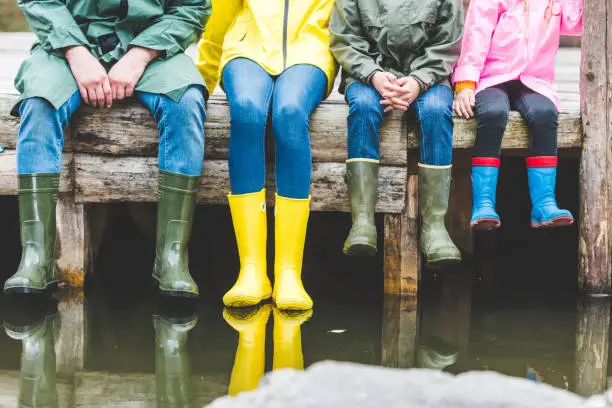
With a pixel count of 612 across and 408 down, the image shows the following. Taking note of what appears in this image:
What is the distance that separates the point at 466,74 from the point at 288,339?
1378 mm

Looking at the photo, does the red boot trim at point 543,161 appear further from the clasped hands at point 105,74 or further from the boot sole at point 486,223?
the clasped hands at point 105,74

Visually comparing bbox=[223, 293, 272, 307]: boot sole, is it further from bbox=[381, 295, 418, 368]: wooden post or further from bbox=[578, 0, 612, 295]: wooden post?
bbox=[578, 0, 612, 295]: wooden post

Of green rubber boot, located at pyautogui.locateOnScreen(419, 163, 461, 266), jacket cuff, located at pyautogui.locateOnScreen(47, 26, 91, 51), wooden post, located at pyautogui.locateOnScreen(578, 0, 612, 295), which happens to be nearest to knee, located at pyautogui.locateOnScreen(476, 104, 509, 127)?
green rubber boot, located at pyautogui.locateOnScreen(419, 163, 461, 266)

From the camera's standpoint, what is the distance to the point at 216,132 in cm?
404

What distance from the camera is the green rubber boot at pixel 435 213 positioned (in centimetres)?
386

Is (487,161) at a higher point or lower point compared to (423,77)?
lower

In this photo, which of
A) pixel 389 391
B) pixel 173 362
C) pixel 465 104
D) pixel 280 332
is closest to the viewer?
pixel 389 391

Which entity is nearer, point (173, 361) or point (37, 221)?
point (173, 361)

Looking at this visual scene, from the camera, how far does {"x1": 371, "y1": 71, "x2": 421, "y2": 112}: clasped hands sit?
3832mm

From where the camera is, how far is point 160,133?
150 inches

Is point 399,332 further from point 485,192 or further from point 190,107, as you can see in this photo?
point 190,107

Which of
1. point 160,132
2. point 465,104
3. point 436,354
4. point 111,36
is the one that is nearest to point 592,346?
point 436,354

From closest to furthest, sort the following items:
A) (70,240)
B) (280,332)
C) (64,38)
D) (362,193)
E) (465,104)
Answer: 1. (280,332)
2. (64,38)
3. (362,193)
4. (465,104)
5. (70,240)

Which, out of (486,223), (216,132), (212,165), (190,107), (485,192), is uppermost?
(190,107)
